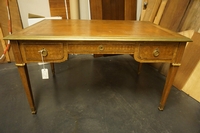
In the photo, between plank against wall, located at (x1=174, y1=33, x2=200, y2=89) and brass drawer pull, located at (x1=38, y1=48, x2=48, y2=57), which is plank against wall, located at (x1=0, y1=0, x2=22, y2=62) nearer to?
brass drawer pull, located at (x1=38, y1=48, x2=48, y2=57)

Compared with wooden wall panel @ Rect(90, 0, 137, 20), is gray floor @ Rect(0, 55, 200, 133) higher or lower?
lower

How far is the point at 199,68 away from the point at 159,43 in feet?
2.46

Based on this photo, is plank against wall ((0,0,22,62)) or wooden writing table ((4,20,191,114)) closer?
wooden writing table ((4,20,191,114))

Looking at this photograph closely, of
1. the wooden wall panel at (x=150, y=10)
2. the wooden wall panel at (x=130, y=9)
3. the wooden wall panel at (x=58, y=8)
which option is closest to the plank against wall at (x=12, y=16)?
the wooden wall panel at (x=58, y=8)

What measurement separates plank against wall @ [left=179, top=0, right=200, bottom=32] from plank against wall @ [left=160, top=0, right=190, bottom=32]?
0.05m

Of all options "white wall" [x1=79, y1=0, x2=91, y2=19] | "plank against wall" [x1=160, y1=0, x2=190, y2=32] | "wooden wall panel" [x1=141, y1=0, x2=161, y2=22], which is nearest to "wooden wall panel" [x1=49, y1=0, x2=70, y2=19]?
"white wall" [x1=79, y1=0, x2=91, y2=19]

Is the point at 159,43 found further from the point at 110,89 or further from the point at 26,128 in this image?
the point at 26,128

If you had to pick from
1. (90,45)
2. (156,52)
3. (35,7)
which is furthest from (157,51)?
(35,7)

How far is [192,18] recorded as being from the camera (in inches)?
57.4

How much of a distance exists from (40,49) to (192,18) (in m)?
1.59

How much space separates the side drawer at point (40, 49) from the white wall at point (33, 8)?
1498mm

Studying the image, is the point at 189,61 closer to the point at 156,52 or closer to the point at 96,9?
the point at 156,52

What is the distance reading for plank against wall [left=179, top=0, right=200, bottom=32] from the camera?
4.63 ft

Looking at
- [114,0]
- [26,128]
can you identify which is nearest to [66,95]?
[26,128]
